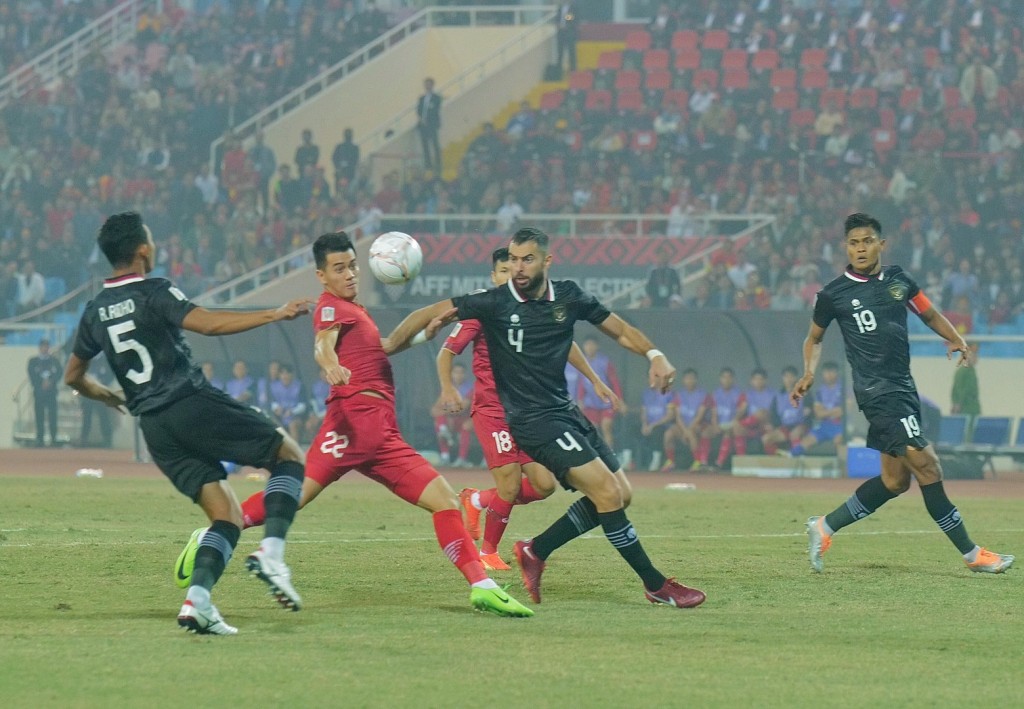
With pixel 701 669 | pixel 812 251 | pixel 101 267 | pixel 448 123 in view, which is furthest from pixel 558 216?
pixel 701 669

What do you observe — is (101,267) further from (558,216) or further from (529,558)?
(529,558)

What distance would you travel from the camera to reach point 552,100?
3294cm

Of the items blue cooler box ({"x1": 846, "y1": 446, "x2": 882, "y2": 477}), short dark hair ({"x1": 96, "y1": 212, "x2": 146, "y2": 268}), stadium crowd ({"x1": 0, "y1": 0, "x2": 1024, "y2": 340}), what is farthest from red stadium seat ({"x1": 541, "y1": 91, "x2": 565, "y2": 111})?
short dark hair ({"x1": 96, "y1": 212, "x2": 146, "y2": 268})

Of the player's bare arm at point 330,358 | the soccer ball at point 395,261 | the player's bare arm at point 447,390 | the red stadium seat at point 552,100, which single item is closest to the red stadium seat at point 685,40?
the red stadium seat at point 552,100

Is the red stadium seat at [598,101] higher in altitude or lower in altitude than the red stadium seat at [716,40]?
lower

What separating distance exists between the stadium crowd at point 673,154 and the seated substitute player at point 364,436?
664 inches

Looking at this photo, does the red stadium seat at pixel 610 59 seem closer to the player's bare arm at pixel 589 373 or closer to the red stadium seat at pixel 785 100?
the red stadium seat at pixel 785 100

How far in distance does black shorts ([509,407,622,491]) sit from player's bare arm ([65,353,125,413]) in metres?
2.19

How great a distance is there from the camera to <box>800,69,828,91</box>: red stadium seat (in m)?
31.0

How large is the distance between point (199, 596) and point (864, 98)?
2542 cm

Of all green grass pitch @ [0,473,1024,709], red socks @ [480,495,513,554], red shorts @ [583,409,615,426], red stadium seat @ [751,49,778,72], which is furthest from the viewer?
red stadium seat @ [751,49,778,72]

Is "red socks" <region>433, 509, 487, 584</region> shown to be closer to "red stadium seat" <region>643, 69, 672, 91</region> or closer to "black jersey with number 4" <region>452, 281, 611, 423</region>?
"black jersey with number 4" <region>452, 281, 611, 423</region>

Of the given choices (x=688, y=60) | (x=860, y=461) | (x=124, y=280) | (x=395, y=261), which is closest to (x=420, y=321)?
(x=395, y=261)

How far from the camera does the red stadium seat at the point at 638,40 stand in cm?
3338
